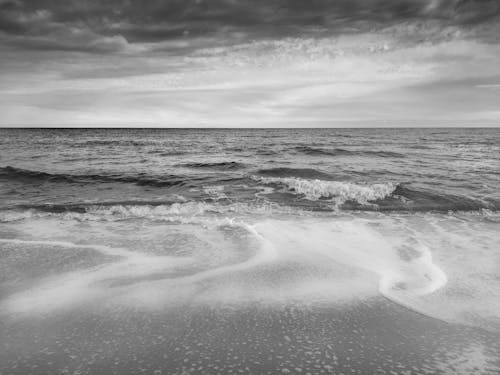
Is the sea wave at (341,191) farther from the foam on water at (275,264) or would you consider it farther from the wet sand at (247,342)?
the wet sand at (247,342)

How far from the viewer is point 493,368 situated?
262cm

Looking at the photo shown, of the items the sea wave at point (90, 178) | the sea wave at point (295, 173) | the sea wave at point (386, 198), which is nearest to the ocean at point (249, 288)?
the sea wave at point (386, 198)

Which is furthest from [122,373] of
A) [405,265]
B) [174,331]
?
[405,265]

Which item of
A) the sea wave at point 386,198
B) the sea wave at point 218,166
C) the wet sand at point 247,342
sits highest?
the wet sand at point 247,342

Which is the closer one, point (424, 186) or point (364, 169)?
point (424, 186)

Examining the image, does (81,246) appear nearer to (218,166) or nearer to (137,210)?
(137,210)

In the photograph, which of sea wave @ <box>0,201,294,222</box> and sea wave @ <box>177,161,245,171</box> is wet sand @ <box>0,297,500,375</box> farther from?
sea wave @ <box>177,161,245,171</box>

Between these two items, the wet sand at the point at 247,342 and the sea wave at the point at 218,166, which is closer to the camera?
the wet sand at the point at 247,342

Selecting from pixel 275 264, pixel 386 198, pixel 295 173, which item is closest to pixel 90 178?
pixel 295 173

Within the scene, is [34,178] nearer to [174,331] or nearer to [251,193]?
[251,193]

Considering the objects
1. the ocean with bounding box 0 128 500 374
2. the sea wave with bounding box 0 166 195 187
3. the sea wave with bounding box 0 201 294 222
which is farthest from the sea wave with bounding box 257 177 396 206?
the sea wave with bounding box 0 166 195 187

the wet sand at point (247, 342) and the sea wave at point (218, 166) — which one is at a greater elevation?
the wet sand at point (247, 342)

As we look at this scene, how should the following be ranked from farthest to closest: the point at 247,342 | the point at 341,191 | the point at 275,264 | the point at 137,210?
1. the point at 341,191
2. the point at 137,210
3. the point at 275,264
4. the point at 247,342

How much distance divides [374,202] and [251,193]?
3891mm
